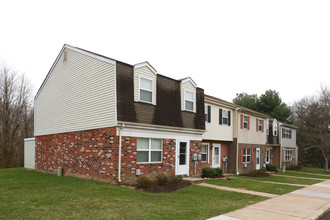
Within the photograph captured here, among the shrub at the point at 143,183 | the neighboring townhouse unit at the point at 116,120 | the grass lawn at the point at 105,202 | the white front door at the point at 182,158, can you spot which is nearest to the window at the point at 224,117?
the neighboring townhouse unit at the point at 116,120

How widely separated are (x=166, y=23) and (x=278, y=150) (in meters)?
22.6

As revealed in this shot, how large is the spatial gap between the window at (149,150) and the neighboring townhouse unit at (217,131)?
18.2 ft

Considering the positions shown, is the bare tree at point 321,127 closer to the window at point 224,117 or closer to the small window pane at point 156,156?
the window at point 224,117

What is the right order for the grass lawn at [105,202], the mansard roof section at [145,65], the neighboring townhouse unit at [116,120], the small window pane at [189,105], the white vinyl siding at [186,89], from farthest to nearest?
the small window pane at [189,105] < the white vinyl siding at [186,89] < the mansard roof section at [145,65] < the neighboring townhouse unit at [116,120] < the grass lawn at [105,202]

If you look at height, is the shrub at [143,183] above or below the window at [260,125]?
below

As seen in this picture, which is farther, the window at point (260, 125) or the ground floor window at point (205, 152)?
the window at point (260, 125)

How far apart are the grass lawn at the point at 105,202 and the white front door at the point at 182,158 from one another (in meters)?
3.21

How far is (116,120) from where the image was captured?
12.0 m

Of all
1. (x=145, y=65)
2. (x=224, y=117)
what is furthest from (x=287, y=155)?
(x=145, y=65)

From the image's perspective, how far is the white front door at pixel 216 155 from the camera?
20825 mm

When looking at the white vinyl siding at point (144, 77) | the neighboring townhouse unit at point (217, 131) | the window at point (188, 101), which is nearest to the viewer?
the white vinyl siding at point (144, 77)

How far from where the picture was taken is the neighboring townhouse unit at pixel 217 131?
64.0 feet

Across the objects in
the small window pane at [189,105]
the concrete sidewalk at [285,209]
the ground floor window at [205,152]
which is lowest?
the concrete sidewalk at [285,209]

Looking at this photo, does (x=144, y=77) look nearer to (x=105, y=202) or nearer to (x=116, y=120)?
(x=116, y=120)
